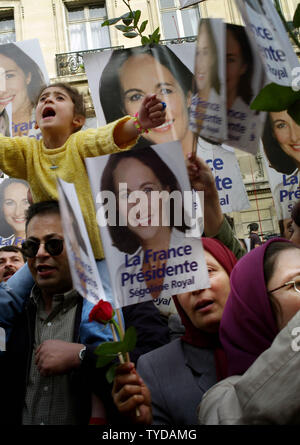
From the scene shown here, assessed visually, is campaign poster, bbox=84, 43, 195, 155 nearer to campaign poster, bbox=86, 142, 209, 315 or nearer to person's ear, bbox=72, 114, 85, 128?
person's ear, bbox=72, 114, 85, 128

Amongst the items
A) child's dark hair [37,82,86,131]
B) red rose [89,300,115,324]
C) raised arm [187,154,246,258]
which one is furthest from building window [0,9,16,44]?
red rose [89,300,115,324]

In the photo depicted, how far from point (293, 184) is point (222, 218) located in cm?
43

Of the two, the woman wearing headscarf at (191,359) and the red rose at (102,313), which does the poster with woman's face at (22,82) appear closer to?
the woman wearing headscarf at (191,359)

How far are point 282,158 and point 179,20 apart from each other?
4.72 m

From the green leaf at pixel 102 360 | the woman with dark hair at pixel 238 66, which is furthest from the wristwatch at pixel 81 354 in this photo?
the woman with dark hair at pixel 238 66

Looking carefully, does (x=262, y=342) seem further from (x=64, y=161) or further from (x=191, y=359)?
(x=64, y=161)

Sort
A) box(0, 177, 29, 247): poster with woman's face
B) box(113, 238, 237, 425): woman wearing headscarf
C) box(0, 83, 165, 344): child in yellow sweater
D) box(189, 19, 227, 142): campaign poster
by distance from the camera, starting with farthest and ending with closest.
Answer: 1. box(0, 177, 29, 247): poster with woman's face
2. box(0, 83, 165, 344): child in yellow sweater
3. box(189, 19, 227, 142): campaign poster
4. box(113, 238, 237, 425): woman wearing headscarf

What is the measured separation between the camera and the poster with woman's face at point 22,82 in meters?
2.07

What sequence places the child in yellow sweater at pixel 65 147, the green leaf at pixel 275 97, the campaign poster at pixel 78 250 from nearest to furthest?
the green leaf at pixel 275 97
the campaign poster at pixel 78 250
the child in yellow sweater at pixel 65 147

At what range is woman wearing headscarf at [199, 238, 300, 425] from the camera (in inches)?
36.1

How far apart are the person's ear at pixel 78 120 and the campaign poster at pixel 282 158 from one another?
794 millimetres

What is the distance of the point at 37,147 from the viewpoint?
5.79 feet

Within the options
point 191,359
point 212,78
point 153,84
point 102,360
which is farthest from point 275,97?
point 153,84
